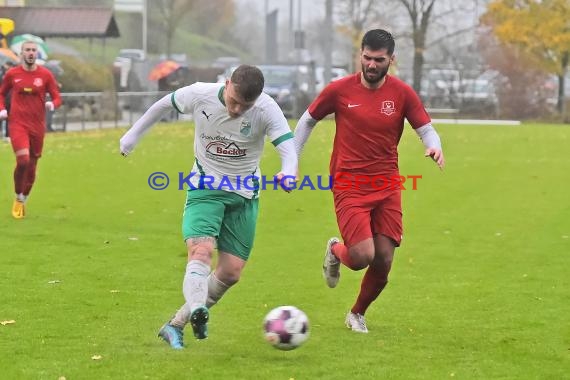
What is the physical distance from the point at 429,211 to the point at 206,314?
9359mm

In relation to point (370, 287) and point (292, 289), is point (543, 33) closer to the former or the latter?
point (292, 289)

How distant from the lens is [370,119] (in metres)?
8.11

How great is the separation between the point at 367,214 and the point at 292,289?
207cm

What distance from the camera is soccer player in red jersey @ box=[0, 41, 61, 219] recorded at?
1410 centimetres

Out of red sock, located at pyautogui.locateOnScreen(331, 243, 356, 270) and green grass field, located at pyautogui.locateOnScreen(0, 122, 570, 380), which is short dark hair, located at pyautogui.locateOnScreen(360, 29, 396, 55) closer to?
red sock, located at pyautogui.locateOnScreen(331, 243, 356, 270)

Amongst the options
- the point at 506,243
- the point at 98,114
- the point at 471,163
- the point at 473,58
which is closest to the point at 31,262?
the point at 506,243

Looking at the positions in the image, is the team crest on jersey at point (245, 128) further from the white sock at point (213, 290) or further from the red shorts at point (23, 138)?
the red shorts at point (23, 138)

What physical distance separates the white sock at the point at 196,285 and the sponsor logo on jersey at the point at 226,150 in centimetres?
73

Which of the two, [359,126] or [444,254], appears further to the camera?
[444,254]

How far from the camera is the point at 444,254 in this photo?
1222 cm

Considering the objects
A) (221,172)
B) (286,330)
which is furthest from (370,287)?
(221,172)

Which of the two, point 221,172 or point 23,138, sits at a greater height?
point 221,172

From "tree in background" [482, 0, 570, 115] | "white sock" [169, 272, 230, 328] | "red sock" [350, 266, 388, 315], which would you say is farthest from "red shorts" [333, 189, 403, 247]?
"tree in background" [482, 0, 570, 115]

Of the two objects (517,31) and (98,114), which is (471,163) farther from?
(517,31)
